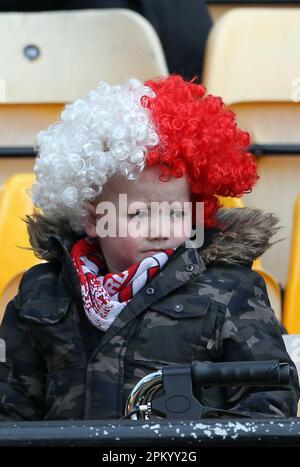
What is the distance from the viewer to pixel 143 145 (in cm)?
207

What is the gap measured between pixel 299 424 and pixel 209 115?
3.12ft

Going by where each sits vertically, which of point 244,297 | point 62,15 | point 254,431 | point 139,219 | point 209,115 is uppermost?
point 62,15

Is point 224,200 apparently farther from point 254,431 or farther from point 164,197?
point 254,431

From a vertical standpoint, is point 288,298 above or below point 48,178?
below

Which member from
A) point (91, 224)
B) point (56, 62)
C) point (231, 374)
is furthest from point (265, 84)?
point (231, 374)

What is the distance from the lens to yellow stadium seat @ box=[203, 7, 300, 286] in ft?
10.9

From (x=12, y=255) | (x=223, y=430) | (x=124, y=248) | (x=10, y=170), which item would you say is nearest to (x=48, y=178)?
(x=124, y=248)

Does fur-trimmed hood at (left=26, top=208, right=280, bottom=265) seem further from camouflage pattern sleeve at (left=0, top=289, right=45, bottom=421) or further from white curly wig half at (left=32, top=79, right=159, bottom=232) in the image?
camouflage pattern sleeve at (left=0, top=289, right=45, bottom=421)

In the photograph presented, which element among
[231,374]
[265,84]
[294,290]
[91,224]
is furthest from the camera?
[265,84]

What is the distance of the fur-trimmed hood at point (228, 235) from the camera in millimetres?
2096

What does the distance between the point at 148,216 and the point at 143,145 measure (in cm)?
13

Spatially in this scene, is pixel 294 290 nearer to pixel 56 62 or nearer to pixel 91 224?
pixel 91 224

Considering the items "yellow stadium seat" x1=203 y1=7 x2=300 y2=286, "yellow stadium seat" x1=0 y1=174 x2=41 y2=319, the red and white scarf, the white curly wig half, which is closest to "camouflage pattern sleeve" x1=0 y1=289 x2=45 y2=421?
the red and white scarf

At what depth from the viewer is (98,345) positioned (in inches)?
79.6
